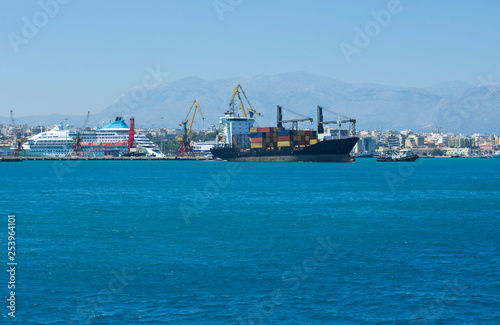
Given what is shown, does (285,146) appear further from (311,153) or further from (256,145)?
(256,145)

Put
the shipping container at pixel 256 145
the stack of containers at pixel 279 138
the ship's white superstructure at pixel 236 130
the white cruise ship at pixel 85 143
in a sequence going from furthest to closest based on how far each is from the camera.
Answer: the white cruise ship at pixel 85 143, the ship's white superstructure at pixel 236 130, the shipping container at pixel 256 145, the stack of containers at pixel 279 138

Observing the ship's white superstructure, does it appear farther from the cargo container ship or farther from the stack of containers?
the stack of containers

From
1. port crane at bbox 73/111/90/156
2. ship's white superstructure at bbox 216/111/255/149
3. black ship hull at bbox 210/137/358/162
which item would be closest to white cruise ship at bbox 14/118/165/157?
port crane at bbox 73/111/90/156

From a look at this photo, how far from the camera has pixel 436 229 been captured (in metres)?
29.6

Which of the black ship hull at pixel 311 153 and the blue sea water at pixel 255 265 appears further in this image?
the black ship hull at pixel 311 153

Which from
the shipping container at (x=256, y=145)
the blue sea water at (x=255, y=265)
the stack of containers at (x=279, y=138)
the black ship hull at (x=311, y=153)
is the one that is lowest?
the blue sea water at (x=255, y=265)

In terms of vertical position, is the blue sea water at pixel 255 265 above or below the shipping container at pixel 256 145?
below

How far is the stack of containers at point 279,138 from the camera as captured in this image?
12638 cm

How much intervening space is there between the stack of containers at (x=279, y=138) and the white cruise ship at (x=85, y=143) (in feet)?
193

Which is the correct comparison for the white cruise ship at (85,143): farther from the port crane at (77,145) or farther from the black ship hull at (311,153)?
the black ship hull at (311,153)

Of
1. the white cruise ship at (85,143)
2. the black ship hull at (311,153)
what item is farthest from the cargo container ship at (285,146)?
the white cruise ship at (85,143)

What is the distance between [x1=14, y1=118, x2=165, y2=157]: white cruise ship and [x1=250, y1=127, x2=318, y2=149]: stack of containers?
58686 millimetres

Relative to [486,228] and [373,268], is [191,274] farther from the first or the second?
[486,228]

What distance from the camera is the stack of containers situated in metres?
126
